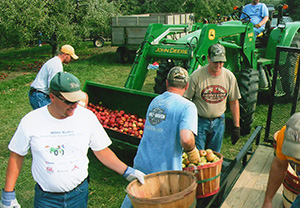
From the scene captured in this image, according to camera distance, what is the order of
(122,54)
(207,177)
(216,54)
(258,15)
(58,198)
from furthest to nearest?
(122,54)
(258,15)
(216,54)
(207,177)
(58,198)

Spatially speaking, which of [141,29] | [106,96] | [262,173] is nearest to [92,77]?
[141,29]

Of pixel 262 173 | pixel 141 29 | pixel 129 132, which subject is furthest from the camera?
pixel 141 29

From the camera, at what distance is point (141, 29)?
13820 millimetres

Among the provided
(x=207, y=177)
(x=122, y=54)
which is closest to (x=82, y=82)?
(x=122, y=54)

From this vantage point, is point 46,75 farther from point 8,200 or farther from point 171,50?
point 8,200

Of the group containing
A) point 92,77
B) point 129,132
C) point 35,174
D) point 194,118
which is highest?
point 194,118

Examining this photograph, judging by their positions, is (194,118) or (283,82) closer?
(194,118)

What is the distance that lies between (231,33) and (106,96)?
111 inches

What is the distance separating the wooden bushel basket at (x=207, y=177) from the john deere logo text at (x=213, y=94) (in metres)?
1.17

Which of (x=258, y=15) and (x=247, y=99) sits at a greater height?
(x=258, y=15)

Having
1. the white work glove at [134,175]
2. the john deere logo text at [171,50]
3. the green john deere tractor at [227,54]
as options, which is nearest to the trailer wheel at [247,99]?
the green john deere tractor at [227,54]

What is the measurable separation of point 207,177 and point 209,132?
1.19 m

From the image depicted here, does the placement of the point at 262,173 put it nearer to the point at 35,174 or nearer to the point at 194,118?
the point at 194,118

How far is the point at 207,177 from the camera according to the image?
10.7 ft
